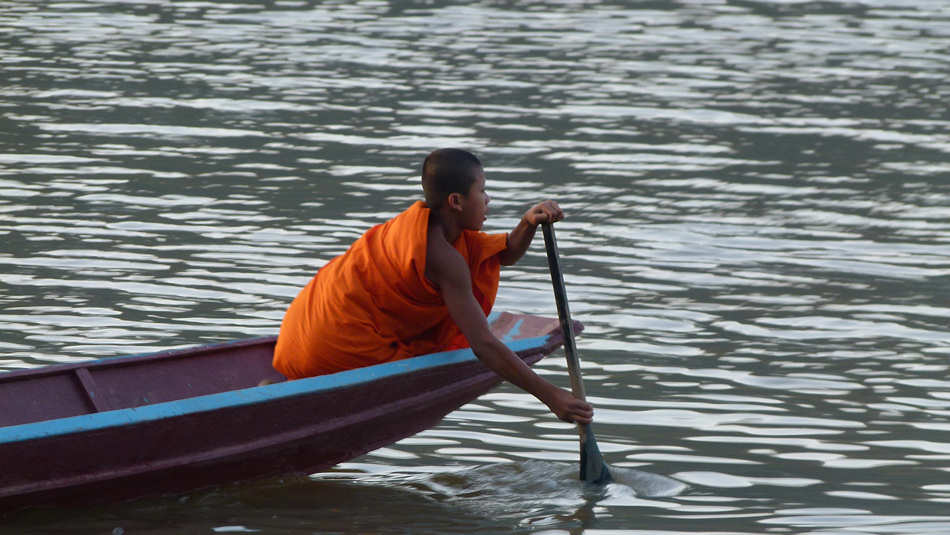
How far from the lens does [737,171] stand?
12.5 m

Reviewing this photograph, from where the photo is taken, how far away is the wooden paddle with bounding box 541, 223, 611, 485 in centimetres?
601

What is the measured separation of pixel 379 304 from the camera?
19.7ft

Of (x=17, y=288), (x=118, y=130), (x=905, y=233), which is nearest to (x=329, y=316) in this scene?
(x=17, y=288)

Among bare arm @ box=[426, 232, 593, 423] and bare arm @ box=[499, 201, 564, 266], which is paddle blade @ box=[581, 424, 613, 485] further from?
bare arm @ box=[499, 201, 564, 266]

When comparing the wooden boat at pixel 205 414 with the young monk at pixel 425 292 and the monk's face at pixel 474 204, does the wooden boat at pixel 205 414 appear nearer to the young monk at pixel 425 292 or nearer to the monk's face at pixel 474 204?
the young monk at pixel 425 292

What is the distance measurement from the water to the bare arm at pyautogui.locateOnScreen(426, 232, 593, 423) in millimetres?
522

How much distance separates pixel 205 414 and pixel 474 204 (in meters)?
1.28

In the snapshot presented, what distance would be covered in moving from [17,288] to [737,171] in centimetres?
618

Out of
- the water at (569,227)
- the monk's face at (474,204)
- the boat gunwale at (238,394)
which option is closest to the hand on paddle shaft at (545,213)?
the monk's face at (474,204)

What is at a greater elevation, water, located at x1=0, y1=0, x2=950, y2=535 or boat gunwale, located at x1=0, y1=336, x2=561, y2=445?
boat gunwale, located at x1=0, y1=336, x2=561, y2=445

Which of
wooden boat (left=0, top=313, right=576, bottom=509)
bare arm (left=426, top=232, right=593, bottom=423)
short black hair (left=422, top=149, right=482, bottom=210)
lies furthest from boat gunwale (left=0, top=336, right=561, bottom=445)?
short black hair (left=422, top=149, right=482, bottom=210)

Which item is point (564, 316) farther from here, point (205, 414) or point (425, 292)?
point (205, 414)

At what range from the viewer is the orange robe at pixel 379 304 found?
588 cm

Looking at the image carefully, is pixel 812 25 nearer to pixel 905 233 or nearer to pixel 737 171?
pixel 737 171
